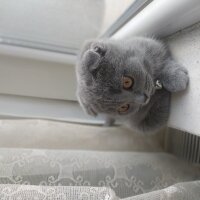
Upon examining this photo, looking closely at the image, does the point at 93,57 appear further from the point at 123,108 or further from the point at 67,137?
the point at 67,137

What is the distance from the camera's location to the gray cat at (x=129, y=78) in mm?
635

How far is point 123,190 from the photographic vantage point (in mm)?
747

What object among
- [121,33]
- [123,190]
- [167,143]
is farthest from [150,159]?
[121,33]

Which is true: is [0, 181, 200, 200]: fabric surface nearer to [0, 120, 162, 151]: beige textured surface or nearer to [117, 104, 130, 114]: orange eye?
[117, 104, 130, 114]: orange eye

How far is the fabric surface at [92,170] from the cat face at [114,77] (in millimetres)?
201

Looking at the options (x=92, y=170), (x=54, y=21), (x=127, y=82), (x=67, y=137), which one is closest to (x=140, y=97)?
(x=127, y=82)

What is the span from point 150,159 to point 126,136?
0.65ft

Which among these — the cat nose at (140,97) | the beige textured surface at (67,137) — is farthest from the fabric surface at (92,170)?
the cat nose at (140,97)

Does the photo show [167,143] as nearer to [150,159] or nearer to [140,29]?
[150,159]

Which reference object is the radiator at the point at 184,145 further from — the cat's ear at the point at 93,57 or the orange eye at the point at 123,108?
the cat's ear at the point at 93,57

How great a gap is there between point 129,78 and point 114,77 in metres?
0.04

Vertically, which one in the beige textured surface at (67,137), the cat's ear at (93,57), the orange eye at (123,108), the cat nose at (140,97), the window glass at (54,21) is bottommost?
the beige textured surface at (67,137)

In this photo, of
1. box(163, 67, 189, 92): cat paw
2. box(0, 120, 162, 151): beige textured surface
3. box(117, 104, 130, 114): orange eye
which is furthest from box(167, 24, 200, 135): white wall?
box(0, 120, 162, 151): beige textured surface

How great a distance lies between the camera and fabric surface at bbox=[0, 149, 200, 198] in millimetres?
737
